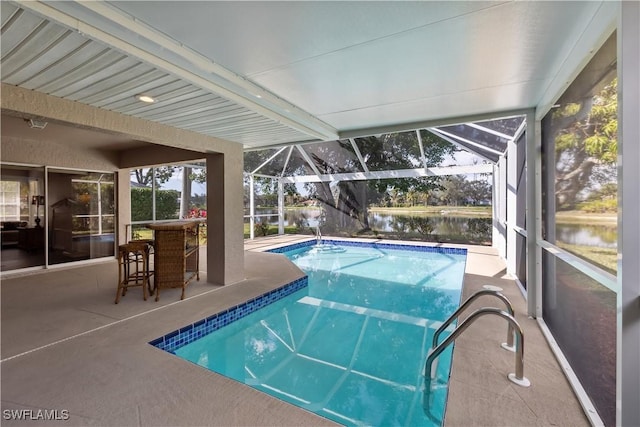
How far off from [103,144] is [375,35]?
6.49 meters

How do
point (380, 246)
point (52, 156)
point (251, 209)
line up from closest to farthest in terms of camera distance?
point (52, 156) → point (380, 246) → point (251, 209)

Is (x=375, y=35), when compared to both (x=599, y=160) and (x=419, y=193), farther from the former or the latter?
(x=419, y=193)

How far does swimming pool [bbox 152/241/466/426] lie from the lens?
2.54 m

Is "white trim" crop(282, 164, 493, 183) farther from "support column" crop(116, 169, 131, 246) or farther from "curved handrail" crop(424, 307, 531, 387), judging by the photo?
"curved handrail" crop(424, 307, 531, 387)

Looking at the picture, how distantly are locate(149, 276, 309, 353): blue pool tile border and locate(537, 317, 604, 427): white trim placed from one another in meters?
3.63

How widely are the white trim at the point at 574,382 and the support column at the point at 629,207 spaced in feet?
2.16

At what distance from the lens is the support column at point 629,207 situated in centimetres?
137

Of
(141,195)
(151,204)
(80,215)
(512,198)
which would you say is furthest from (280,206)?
(512,198)

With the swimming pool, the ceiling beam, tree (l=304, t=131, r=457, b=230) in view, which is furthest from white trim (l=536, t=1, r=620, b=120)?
tree (l=304, t=131, r=457, b=230)

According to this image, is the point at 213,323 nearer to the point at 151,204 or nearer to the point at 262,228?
the point at 151,204

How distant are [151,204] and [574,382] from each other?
9545 millimetres

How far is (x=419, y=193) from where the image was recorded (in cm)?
1074

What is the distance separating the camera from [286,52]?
2.27 meters

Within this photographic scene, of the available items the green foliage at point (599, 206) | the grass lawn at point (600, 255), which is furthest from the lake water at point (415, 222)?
the green foliage at point (599, 206)
